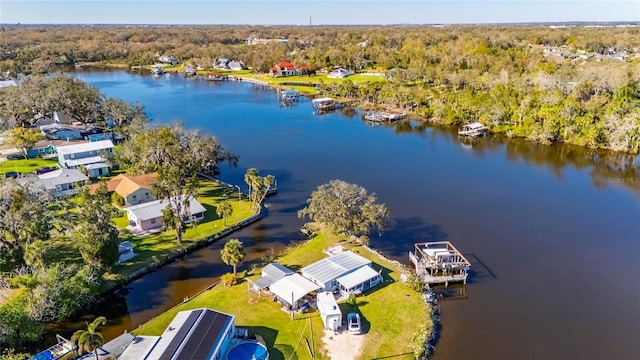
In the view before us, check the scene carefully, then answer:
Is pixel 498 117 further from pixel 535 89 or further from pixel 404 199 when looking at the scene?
pixel 404 199

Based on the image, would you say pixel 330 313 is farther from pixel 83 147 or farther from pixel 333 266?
pixel 83 147

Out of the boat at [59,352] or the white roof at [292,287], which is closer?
the boat at [59,352]

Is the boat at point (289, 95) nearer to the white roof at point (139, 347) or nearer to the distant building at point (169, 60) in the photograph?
the distant building at point (169, 60)

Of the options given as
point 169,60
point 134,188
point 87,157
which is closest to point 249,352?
point 134,188

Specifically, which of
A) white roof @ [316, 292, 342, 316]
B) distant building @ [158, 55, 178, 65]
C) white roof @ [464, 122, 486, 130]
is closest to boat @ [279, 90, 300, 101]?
white roof @ [464, 122, 486, 130]

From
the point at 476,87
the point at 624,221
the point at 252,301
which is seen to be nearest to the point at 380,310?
the point at 252,301

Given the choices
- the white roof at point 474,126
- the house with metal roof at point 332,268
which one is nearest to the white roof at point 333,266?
the house with metal roof at point 332,268

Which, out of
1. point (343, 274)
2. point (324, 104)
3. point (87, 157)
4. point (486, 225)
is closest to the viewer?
point (343, 274)
